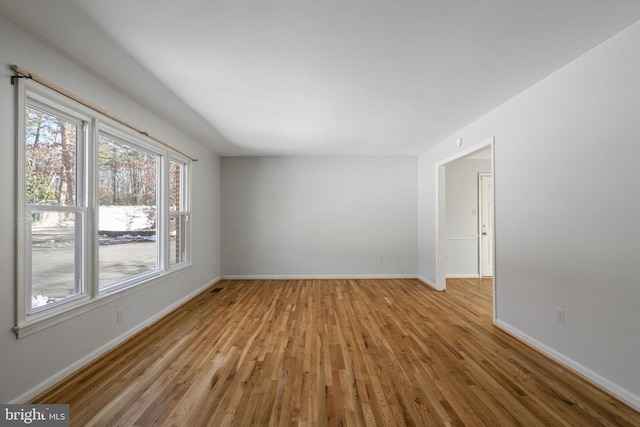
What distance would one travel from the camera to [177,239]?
4.22m

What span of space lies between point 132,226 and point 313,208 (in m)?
3.41

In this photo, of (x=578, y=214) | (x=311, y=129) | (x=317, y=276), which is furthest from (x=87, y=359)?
(x=578, y=214)

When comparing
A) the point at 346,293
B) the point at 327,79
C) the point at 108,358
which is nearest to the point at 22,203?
the point at 108,358

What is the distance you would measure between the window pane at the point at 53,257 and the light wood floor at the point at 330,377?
697 mm

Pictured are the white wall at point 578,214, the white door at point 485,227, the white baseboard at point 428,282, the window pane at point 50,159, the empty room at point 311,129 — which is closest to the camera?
the empty room at point 311,129

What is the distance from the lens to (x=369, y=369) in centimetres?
230

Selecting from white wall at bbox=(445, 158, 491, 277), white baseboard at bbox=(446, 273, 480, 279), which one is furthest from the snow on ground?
white baseboard at bbox=(446, 273, 480, 279)

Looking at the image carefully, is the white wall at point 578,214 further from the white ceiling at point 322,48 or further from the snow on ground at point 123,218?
the snow on ground at point 123,218

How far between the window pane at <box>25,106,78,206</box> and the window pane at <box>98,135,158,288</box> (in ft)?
1.01

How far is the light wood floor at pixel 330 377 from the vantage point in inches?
69.2

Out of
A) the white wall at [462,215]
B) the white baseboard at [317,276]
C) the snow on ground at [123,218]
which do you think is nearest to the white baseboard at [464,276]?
the white wall at [462,215]

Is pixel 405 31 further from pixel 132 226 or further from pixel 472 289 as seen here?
pixel 472 289

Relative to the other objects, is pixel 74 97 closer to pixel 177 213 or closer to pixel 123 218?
pixel 123 218
